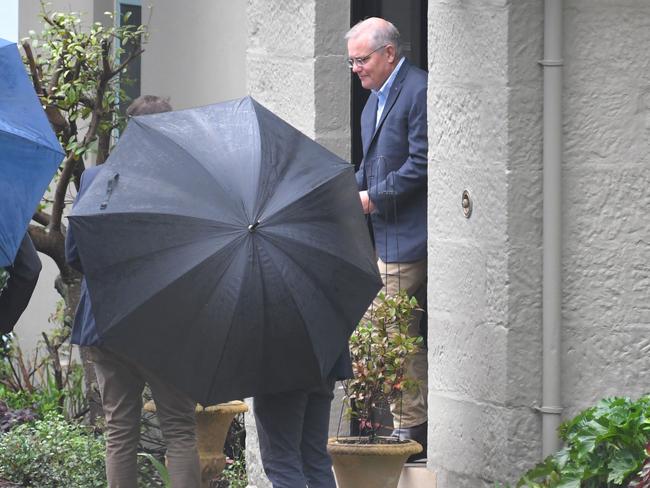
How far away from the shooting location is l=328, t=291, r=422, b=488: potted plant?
22.0ft

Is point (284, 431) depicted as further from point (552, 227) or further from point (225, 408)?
point (225, 408)

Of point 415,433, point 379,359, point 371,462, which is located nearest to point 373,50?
point 379,359

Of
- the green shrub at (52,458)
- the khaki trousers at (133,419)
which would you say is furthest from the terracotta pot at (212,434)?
the khaki trousers at (133,419)

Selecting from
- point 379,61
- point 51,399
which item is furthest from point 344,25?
point 51,399

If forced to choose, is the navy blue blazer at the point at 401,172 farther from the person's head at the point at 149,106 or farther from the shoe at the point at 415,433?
the person's head at the point at 149,106

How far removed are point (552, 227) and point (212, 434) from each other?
103 inches

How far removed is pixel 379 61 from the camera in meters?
7.34

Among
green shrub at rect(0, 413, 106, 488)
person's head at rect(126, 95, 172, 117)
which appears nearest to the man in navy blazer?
person's head at rect(126, 95, 172, 117)

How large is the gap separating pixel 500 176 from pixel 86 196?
5.44 ft

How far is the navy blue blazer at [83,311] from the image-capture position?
6.05m

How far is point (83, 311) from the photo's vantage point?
6.23m

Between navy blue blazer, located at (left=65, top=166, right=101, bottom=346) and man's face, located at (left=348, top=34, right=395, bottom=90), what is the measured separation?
1.68 metres

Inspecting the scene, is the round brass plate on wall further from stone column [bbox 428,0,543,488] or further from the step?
the step

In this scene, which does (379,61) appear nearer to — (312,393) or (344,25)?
(344,25)
